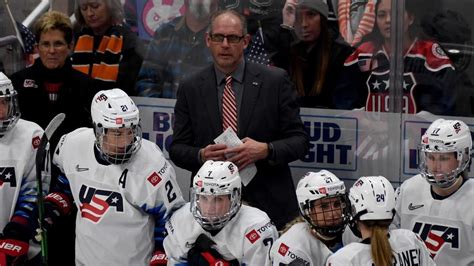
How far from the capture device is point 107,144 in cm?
684

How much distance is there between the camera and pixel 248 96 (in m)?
7.34

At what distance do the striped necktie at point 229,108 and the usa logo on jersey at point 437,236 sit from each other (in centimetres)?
115

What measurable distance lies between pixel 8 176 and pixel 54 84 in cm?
90

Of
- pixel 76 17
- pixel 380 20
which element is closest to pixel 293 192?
pixel 380 20

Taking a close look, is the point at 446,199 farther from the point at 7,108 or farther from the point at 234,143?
the point at 7,108

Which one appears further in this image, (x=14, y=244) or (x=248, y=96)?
(x=248, y=96)

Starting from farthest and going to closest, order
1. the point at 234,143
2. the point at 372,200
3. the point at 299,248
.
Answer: the point at 234,143, the point at 299,248, the point at 372,200

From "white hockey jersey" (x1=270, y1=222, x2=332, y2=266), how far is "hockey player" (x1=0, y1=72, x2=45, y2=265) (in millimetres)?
1440

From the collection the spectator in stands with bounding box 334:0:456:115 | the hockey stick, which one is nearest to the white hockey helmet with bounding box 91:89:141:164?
the hockey stick

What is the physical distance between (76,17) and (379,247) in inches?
128

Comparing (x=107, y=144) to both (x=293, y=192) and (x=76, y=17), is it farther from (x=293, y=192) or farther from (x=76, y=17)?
(x=76, y=17)

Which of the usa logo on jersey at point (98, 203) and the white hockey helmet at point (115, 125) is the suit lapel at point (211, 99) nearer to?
the white hockey helmet at point (115, 125)

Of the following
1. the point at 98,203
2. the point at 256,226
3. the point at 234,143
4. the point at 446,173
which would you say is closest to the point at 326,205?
the point at 256,226

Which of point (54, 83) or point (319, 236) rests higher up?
point (54, 83)
